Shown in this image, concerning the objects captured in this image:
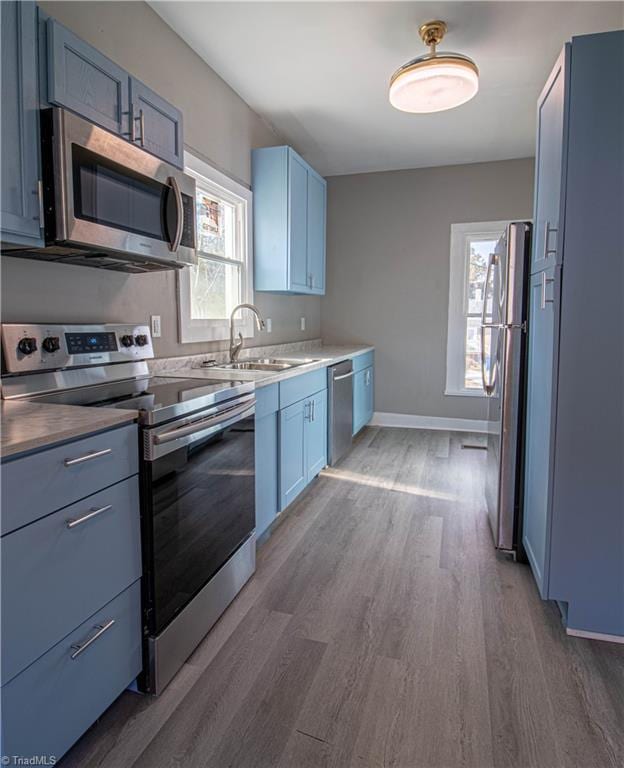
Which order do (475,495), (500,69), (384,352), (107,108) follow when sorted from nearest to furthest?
1. (107,108)
2. (500,69)
3. (475,495)
4. (384,352)

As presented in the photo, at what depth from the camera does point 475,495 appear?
10.1 ft

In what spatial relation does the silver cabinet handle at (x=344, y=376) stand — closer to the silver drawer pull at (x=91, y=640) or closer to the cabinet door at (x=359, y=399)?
the cabinet door at (x=359, y=399)

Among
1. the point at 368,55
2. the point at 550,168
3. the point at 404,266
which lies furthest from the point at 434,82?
the point at 404,266

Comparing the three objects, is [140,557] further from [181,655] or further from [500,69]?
[500,69]

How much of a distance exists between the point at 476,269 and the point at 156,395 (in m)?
3.99

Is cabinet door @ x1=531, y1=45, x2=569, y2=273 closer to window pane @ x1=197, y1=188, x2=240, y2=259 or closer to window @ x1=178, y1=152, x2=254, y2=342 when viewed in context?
window @ x1=178, y1=152, x2=254, y2=342

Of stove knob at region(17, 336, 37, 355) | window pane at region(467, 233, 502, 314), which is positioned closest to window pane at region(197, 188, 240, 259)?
stove knob at region(17, 336, 37, 355)

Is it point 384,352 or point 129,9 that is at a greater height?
point 129,9

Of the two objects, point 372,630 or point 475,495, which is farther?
point 475,495

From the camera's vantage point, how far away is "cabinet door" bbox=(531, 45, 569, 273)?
5.37ft

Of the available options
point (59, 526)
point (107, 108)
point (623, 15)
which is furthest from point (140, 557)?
point (623, 15)

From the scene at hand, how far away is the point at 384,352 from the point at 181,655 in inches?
155

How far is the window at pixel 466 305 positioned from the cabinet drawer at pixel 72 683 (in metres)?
4.09

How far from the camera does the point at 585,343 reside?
5.37 feet
